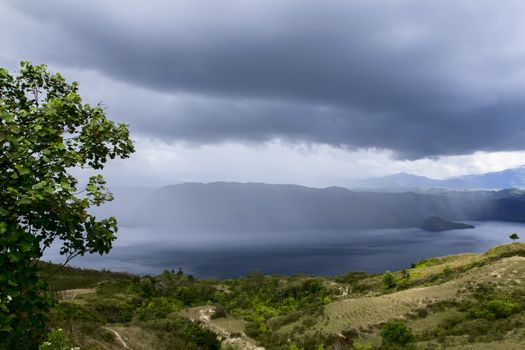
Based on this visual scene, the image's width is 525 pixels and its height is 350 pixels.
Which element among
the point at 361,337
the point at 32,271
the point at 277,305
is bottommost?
the point at 277,305

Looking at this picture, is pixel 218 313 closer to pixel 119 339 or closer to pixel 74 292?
pixel 119 339

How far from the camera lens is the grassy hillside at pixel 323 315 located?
2792 centimetres

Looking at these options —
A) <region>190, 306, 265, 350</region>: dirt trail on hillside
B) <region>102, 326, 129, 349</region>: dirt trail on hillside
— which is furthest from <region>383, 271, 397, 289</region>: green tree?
<region>102, 326, 129, 349</region>: dirt trail on hillside

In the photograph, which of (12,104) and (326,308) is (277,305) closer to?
(326,308)

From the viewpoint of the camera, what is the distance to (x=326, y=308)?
46.2 meters

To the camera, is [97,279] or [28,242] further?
[97,279]

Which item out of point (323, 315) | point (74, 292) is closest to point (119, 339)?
point (323, 315)

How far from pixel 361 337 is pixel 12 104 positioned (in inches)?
1491

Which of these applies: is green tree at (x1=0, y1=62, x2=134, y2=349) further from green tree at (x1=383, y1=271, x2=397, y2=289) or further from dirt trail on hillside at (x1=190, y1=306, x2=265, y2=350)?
green tree at (x1=383, y1=271, x2=397, y2=289)

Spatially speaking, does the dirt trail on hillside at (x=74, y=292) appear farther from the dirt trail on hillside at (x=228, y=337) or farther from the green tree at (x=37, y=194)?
the green tree at (x=37, y=194)

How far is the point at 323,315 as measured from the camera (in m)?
44.3

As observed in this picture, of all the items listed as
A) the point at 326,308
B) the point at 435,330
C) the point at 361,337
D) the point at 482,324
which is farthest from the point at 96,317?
the point at 482,324

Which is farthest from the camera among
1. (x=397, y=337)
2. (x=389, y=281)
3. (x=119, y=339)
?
(x=389, y=281)

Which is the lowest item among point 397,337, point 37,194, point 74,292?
point 74,292
